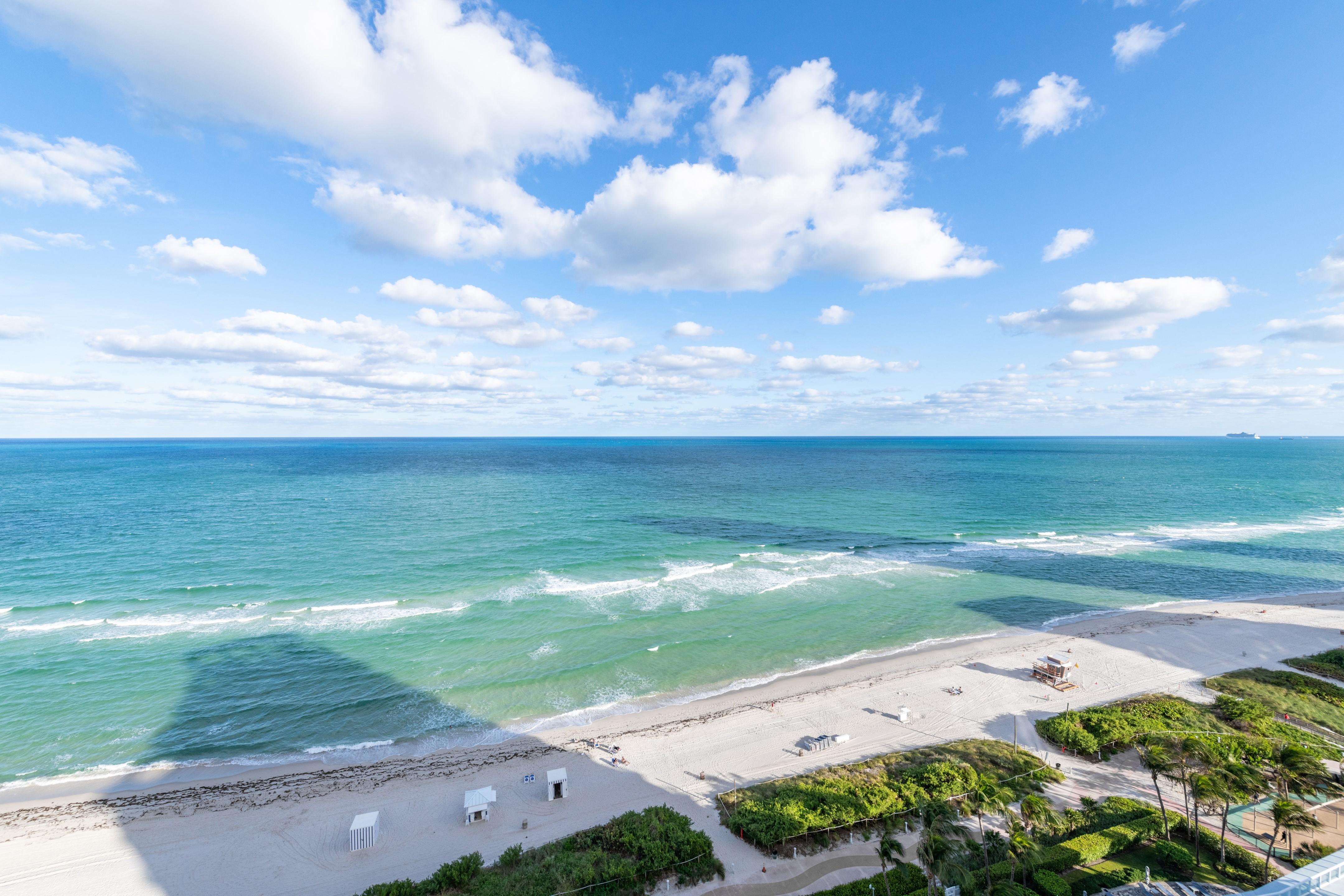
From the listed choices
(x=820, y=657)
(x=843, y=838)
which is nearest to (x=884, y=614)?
(x=820, y=657)

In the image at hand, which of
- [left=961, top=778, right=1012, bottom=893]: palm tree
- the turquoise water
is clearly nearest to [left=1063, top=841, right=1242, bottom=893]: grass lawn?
[left=961, top=778, right=1012, bottom=893]: palm tree

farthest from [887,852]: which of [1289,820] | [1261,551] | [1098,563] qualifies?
[1261,551]

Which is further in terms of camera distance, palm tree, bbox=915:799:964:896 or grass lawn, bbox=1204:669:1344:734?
grass lawn, bbox=1204:669:1344:734

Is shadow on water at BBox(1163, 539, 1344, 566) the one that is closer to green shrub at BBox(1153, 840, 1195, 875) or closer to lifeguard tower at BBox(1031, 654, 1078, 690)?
lifeguard tower at BBox(1031, 654, 1078, 690)

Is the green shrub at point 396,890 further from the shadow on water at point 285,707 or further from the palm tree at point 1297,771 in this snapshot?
the palm tree at point 1297,771

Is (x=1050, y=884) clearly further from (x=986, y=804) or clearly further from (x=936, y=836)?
(x=936, y=836)

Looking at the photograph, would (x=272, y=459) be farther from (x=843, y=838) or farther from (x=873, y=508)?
(x=843, y=838)

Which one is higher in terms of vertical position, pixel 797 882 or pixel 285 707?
pixel 797 882
